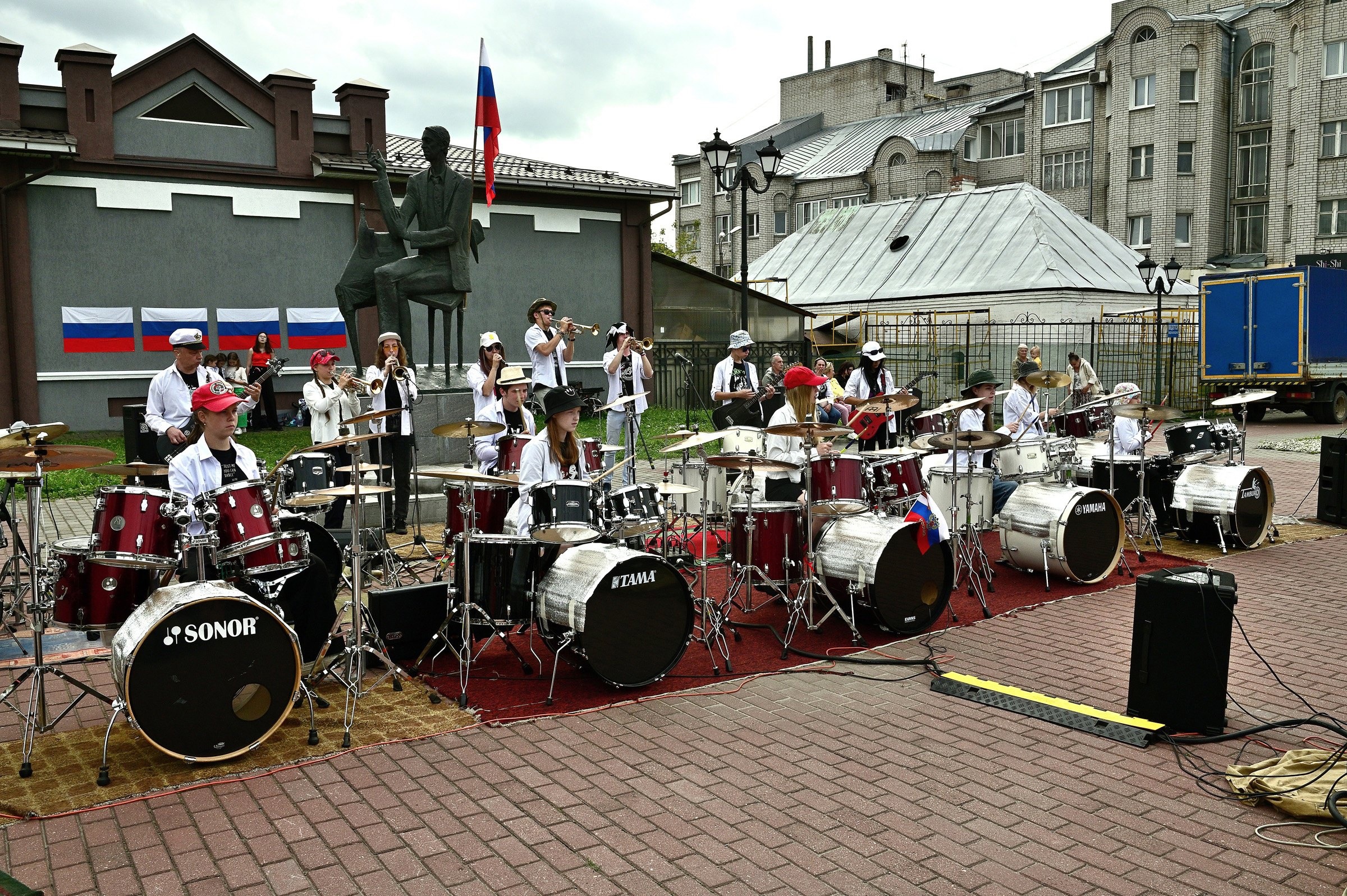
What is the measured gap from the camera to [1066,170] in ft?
165

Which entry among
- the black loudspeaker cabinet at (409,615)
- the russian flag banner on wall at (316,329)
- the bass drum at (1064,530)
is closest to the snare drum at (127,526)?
the black loudspeaker cabinet at (409,615)

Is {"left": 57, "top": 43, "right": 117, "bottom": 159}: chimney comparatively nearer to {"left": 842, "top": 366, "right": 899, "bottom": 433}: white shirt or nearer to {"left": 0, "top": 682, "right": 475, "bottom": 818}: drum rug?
{"left": 842, "top": 366, "right": 899, "bottom": 433}: white shirt

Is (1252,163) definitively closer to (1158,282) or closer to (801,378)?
(1158,282)

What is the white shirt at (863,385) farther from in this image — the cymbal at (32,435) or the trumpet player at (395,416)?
the cymbal at (32,435)

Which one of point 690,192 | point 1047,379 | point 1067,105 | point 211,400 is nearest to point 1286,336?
point 1047,379

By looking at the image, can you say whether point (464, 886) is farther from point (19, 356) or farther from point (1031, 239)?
point (1031, 239)

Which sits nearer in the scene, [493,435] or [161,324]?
[493,435]

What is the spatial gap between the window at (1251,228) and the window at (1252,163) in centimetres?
38

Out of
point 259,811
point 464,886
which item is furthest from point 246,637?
point 464,886

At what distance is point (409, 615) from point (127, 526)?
86.3 inches

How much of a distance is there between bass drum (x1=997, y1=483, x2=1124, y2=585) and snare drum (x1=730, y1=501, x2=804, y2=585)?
9.24 ft

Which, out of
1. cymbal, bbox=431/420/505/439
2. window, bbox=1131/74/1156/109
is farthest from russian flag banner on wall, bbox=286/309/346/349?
window, bbox=1131/74/1156/109

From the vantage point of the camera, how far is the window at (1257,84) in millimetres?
44781

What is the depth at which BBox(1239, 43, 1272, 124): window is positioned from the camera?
44781 millimetres
